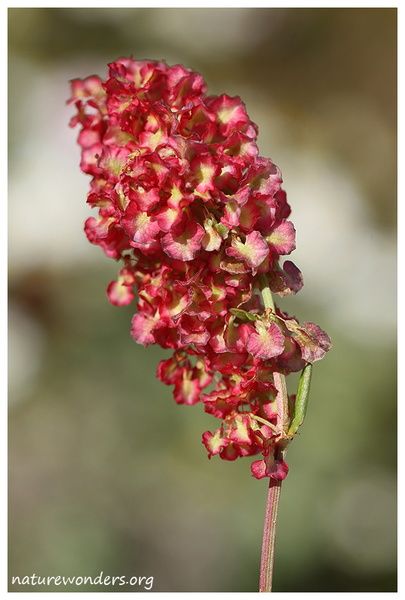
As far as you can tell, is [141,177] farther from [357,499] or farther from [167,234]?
[357,499]

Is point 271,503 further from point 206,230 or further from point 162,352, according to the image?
point 162,352

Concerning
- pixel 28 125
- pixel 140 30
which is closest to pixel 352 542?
pixel 28 125

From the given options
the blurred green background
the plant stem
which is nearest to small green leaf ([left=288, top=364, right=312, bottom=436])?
the plant stem

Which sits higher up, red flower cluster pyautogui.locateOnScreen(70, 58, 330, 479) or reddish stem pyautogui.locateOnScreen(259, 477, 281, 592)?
red flower cluster pyautogui.locateOnScreen(70, 58, 330, 479)

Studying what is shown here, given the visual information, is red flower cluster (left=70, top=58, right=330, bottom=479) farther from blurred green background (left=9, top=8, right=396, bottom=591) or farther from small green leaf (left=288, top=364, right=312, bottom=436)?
blurred green background (left=9, top=8, right=396, bottom=591)

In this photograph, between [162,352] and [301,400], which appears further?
[162,352]

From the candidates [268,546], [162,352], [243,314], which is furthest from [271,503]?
[162,352]

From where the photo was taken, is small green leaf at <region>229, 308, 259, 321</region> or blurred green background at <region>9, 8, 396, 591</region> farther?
blurred green background at <region>9, 8, 396, 591</region>

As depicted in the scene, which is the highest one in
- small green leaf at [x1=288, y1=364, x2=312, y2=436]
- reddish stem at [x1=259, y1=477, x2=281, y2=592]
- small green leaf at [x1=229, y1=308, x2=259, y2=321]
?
small green leaf at [x1=229, y1=308, x2=259, y2=321]
